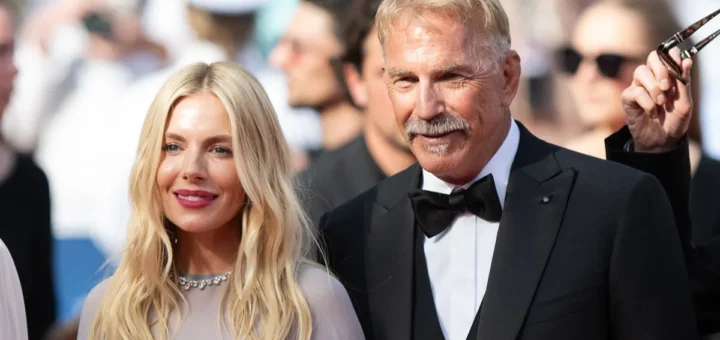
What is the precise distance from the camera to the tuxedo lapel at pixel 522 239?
2414 millimetres

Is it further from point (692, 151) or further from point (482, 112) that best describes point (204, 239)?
point (692, 151)

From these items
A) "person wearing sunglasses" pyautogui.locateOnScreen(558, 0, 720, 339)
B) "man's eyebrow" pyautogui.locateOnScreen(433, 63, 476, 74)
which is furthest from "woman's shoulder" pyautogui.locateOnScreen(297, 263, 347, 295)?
"person wearing sunglasses" pyautogui.locateOnScreen(558, 0, 720, 339)

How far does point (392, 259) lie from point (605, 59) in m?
1.63

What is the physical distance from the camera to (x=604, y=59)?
387 cm

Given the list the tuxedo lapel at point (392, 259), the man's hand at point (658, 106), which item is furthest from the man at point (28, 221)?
the man's hand at point (658, 106)

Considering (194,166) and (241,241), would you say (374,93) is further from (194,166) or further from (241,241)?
(194,166)

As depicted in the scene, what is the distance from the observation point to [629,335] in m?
2.38

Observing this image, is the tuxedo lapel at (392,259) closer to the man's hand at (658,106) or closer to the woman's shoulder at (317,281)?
the woman's shoulder at (317,281)

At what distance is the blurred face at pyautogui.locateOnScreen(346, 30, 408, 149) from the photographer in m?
4.07

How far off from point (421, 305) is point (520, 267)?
0.28m

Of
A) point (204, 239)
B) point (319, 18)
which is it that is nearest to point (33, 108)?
point (319, 18)

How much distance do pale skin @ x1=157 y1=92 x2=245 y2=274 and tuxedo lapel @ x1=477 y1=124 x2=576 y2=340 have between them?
71 centimetres

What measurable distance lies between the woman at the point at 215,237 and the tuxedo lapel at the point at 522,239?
1.30 ft

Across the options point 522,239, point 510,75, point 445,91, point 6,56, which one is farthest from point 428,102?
point 6,56
